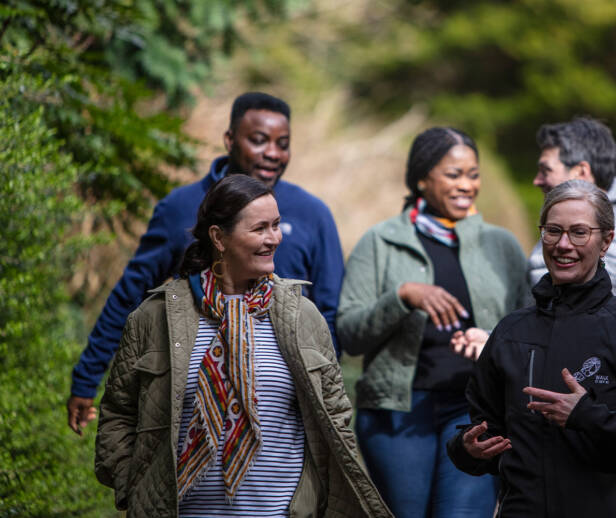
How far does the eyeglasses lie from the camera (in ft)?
8.90

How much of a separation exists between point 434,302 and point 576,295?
823 millimetres

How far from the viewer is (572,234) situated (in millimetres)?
2729

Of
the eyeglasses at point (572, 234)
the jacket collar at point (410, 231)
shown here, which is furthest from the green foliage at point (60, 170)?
the eyeglasses at point (572, 234)

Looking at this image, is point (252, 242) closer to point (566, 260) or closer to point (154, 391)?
point (154, 391)

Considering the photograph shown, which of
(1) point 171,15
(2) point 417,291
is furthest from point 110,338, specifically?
(1) point 171,15

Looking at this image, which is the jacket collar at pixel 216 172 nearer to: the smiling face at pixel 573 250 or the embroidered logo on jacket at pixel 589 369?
the smiling face at pixel 573 250

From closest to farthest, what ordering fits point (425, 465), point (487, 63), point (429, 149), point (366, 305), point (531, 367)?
point (531, 367) < point (425, 465) < point (366, 305) < point (429, 149) < point (487, 63)

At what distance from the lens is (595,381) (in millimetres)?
2551

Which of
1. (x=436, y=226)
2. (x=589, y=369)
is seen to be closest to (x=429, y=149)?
(x=436, y=226)

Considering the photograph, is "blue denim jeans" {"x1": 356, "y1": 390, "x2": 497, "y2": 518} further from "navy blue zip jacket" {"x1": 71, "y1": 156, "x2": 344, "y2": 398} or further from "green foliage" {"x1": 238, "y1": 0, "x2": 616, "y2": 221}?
"green foliage" {"x1": 238, "y1": 0, "x2": 616, "y2": 221}

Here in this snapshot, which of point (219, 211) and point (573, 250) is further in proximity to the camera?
point (219, 211)

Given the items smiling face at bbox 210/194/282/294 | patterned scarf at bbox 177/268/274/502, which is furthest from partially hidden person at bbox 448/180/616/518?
smiling face at bbox 210/194/282/294

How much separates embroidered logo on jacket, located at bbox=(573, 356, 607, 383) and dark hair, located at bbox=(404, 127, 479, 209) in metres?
1.65

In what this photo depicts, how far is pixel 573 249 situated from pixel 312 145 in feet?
25.9
